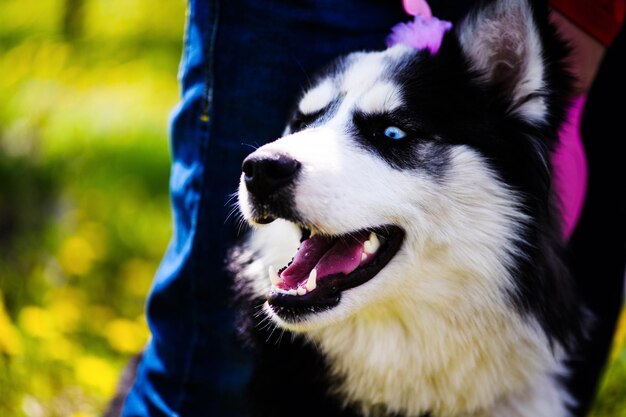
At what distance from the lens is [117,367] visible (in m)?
2.98

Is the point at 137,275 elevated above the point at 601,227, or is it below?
above

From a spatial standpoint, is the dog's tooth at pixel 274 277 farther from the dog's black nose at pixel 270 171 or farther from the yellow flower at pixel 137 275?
the yellow flower at pixel 137 275

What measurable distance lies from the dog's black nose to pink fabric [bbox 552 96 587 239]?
28.2 inches

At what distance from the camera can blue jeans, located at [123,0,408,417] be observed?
184 cm

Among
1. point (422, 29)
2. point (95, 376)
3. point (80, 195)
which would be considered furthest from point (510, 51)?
point (80, 195)

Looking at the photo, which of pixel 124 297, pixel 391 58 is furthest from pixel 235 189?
pixel 124 297

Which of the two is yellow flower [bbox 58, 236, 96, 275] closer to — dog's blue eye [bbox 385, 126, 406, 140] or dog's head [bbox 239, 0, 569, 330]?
dog's head [bbox 239, 0, 569, 330]

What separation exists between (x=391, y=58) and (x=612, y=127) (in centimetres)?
88

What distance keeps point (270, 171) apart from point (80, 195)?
3.05 metres

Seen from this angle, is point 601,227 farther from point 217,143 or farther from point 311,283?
point 217,143

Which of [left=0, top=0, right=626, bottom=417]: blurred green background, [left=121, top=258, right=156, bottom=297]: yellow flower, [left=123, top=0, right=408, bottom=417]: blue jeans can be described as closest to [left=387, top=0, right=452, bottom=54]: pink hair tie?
[left=123, top=0, right=408, bottom=417]: blue jeans

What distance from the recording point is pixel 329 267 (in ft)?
5.54

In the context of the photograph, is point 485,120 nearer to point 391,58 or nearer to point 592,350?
point 391,58

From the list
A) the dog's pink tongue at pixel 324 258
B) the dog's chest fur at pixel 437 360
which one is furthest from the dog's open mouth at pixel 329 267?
the dog's chest fur at pixel 437 360
